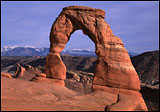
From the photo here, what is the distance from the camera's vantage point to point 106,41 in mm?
11250

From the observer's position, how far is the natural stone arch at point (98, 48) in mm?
10516

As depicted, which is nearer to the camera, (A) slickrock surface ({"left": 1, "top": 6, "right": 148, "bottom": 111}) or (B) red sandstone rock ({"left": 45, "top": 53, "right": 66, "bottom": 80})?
(A) slickrock surface ({"left": 1, "top": 6, "right": 148, "bottom": 111})

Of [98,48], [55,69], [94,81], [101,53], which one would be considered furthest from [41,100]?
[55,69]

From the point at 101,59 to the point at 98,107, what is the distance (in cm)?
394

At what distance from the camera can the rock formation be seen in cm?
1041

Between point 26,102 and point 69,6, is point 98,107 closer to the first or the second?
point 26,102

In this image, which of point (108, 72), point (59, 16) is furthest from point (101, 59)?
point (59, 16)

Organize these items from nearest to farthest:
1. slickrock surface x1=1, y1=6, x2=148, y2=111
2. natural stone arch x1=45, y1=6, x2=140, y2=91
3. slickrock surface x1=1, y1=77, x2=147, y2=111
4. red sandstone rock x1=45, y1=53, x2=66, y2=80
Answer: slickrock surface x1=1, y1=77, x2=147, y2=111 → slickrock surface x1=1, y1=6, x2=148, y2=111 → natural stone arch x1=45, y1=6, x2=140, y2=91 → red sandstone rock x1=45, y1=53, x2=66, y2=80

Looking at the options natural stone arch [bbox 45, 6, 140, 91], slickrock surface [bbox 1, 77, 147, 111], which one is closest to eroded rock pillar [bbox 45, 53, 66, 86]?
natural stone arch [bbox 45, 6, 140, 91]

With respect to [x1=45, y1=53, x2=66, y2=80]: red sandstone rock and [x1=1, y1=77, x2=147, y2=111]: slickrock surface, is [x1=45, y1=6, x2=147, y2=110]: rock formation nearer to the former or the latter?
[x1=45, y1=53, x2=66, y2=80]: red sandstone rock

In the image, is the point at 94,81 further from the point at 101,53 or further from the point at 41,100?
the point at 41,100

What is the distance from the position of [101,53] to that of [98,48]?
0.40m

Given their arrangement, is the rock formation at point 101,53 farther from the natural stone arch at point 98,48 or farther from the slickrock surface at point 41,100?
the slickrock surface at point 41,100

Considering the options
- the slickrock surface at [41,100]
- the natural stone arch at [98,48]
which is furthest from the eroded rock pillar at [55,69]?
the slickrock surface at [41,100]
